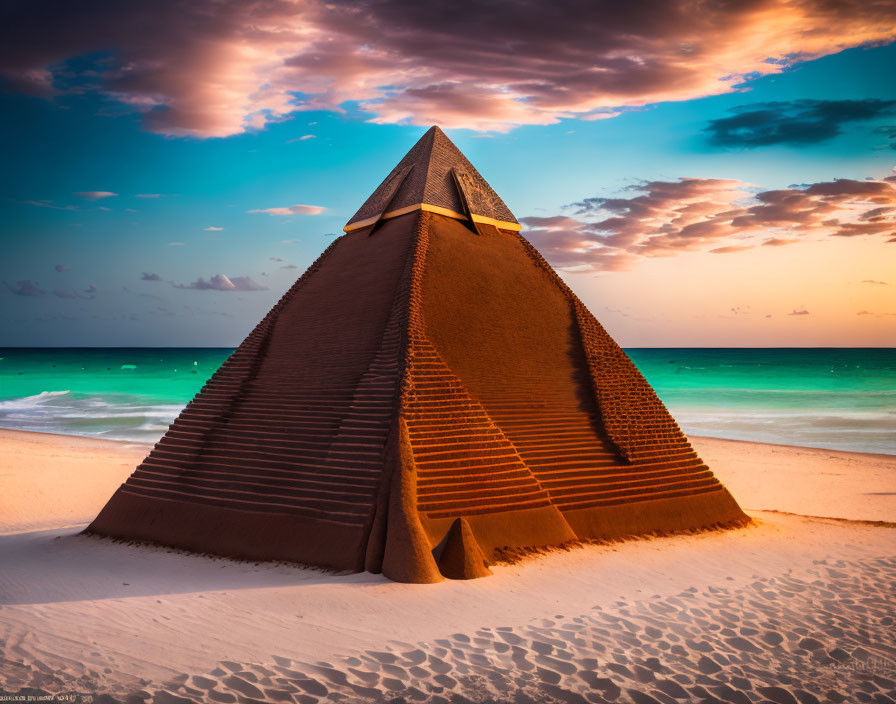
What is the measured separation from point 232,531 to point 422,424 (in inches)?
114

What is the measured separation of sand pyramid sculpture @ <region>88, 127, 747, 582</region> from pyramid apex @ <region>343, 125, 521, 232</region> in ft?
0.16

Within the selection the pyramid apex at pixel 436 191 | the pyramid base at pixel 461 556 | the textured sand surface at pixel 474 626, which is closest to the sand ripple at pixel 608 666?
the textured sand surface at pixel 474 626

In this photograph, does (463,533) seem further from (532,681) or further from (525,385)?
(525,385)

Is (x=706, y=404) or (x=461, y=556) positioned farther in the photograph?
(x=706, y=404)

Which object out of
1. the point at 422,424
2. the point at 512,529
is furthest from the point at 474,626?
the point at 422,424

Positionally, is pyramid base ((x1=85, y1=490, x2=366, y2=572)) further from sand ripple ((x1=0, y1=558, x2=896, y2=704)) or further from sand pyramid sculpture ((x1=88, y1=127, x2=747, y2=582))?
sand ripple ((x1=0, y1=558, x2=896, y2=704))

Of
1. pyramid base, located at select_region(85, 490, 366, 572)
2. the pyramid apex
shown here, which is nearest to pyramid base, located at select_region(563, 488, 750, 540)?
pyramid base, located at select_region(85, 490, 366, 572)

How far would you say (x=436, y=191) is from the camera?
1305cm

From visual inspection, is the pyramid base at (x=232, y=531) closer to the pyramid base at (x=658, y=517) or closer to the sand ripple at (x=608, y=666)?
the sand ripple at (x=608, y=666)

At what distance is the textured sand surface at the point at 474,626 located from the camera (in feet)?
19.1

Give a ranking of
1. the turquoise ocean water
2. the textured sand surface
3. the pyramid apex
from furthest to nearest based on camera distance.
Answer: the turquoise ocean water, the pyramid apex, the textured sand surface

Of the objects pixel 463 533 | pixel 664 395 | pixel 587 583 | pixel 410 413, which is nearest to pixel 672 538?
pixel 587 583

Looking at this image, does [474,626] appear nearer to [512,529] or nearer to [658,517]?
[512,529]

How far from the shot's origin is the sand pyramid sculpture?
875 cm
